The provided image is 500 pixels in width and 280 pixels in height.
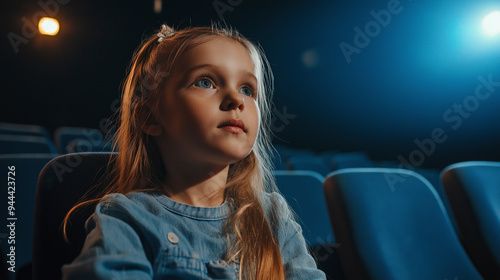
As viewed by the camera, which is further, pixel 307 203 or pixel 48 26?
pixel 48 26

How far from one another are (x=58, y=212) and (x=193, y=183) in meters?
0.24

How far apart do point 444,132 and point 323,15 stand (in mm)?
1885

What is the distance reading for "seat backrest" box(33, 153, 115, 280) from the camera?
644 mm

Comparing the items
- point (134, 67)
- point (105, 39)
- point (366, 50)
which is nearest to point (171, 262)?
point (134, 67)

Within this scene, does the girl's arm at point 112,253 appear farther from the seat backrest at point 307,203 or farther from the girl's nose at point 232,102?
the seat backrest at point 307,203

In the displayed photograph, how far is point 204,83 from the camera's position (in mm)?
671

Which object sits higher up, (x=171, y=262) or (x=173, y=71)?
(x=173, y=71)

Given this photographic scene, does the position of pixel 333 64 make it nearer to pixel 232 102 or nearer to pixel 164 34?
pixel 164 34

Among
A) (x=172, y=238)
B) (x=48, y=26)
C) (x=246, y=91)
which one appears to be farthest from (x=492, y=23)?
(x=48, y=26)

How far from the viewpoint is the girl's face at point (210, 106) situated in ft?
2.07

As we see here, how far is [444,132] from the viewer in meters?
3.74

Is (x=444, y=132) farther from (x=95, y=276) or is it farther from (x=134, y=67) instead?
(x=95, y=276)

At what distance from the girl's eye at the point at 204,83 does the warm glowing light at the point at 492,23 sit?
11.7 feet

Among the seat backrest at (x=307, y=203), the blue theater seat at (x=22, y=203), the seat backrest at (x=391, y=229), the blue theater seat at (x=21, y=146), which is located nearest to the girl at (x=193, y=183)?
the seat backrest at (x=391, y=229)
